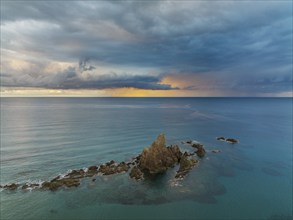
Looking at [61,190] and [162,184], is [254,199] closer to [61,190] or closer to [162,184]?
[162,184]

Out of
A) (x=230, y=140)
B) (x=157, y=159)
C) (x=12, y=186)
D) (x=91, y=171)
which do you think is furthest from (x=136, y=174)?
(x=230, y=140)

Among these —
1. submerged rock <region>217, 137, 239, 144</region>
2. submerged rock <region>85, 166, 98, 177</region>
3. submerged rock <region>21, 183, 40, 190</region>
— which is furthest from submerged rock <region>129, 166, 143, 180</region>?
submerged rock <region>217, 137, 239, 144</region>

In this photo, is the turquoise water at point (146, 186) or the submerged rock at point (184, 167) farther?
the submerged rock at point (184, 167)

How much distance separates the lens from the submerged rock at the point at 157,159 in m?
55.5

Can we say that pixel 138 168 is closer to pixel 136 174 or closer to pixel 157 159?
pixel 136 174

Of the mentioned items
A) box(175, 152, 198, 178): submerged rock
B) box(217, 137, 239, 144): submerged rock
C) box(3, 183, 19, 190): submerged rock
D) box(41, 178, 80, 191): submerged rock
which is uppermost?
box(217, 137, 239, 144): submerged rock

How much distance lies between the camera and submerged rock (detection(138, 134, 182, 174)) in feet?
182

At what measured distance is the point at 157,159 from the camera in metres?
56.8

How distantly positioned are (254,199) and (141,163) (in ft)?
88.0

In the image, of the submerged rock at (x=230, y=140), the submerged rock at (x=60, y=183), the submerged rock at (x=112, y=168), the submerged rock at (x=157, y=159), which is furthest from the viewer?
the submerged rock at (x=230, y=140)

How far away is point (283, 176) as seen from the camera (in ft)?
176

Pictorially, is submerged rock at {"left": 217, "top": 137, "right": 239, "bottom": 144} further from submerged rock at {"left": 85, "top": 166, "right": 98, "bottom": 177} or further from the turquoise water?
submerged rock at {"left": 85, "top": 166, "right": 98, "bottom": 177}

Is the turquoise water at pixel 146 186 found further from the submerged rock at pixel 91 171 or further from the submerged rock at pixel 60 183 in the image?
the submerged rock at pixel 91 171

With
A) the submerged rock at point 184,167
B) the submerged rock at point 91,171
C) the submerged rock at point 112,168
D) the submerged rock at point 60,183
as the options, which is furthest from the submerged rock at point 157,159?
the submerged rock at point 60,183
